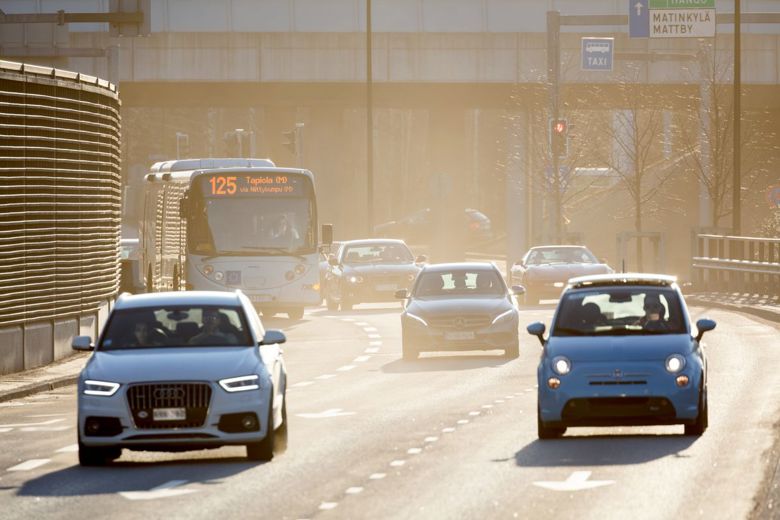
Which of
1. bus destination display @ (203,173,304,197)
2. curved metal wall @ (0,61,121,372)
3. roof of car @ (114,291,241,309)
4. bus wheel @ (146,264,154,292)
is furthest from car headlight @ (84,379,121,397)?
bus wheel @ (146,264,154,292)

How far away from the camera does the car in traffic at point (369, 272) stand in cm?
4650

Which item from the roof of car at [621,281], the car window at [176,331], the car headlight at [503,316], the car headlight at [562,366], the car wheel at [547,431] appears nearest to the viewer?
the car window at [176,331]

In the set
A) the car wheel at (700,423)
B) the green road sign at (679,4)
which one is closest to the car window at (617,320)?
the car wheel at (700,423)

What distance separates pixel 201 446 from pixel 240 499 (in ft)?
7.61

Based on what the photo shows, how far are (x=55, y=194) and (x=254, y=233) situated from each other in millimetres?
11787

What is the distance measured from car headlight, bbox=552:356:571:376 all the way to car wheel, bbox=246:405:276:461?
2.61m

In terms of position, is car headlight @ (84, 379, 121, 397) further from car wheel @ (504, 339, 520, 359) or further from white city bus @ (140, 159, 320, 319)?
white city bus @ (140, 159, 320, 319)

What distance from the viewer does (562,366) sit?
17.6 meters

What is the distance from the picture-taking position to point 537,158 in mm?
75750

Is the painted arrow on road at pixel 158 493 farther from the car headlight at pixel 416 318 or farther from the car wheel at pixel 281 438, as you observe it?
the car headlight at pixel 416 318

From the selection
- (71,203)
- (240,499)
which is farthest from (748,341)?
(240,499)

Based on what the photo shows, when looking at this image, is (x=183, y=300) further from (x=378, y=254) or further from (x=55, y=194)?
(x=378, y=254)

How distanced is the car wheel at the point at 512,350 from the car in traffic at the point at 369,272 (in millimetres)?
15326

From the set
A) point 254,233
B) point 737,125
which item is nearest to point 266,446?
point 254,233
